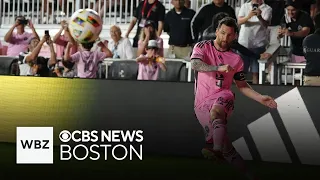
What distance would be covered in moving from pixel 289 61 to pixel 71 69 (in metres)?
2.91

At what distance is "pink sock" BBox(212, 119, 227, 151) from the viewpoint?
8867mm

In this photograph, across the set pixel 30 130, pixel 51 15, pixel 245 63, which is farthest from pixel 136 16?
pixel 30 130

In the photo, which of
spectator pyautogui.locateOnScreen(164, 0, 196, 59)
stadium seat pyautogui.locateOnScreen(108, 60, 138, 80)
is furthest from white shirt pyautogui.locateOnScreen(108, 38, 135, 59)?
spectator pyautogui.locateOnScreen(164, 0, 196, 59)

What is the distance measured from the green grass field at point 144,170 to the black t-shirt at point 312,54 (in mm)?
1322

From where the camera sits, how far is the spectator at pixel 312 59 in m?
9.49

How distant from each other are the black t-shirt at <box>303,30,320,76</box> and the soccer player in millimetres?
984

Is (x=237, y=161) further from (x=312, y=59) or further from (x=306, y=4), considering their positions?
(x=306, y=4)

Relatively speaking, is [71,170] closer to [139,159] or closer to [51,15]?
[139,159]

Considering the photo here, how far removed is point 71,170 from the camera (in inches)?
351

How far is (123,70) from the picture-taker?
1053cm

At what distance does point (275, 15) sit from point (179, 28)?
136 centimetres

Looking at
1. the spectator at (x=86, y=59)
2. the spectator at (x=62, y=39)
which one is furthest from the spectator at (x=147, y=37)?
the spectator at (x=62, y=39)

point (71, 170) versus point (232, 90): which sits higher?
point (232, 90)

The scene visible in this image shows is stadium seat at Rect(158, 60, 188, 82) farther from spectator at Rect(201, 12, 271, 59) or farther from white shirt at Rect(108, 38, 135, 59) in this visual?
white shirt at Rect(108, 38, 135, 59)
